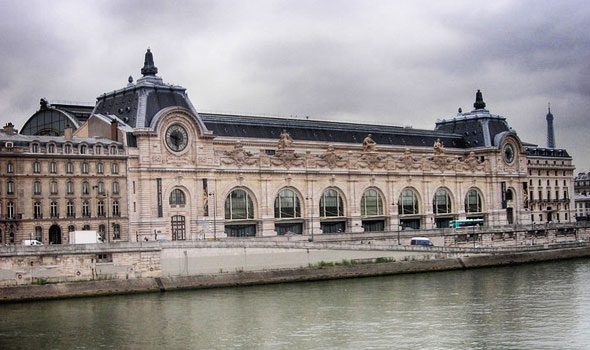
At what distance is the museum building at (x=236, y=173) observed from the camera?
259 feet

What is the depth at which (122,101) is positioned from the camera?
89.9 m

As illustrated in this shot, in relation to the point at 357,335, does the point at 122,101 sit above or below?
above

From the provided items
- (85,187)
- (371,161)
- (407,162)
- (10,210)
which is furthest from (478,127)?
(10,210)

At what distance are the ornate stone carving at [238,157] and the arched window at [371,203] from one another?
15.7 metres

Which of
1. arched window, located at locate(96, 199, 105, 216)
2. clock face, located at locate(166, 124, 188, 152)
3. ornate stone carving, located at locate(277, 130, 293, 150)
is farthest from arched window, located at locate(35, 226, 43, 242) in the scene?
ornate stone carving, located at locate(277, 130, 293, 150)

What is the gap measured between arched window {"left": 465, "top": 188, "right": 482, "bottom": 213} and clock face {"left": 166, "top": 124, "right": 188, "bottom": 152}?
41.1 meters

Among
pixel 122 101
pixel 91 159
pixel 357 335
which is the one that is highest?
pixel 122 101

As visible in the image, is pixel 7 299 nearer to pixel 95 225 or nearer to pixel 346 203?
pixel 95 225

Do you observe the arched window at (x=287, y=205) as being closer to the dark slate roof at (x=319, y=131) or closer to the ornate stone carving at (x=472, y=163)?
the dark slate roof at (x=319, y=131)

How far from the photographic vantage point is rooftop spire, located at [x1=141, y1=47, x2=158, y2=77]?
91.6m

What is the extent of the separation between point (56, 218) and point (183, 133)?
1539cm

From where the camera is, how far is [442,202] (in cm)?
11062

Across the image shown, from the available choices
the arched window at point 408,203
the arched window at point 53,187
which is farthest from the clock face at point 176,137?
the arched window at point 408,203

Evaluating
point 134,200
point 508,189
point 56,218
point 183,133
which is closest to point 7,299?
point 56,218
